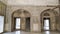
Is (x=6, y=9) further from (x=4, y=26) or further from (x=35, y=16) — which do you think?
(x=35, y=16)

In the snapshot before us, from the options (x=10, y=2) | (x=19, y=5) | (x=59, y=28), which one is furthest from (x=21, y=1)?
(x=59, y=28)

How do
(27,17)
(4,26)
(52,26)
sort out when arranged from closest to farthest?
(4,26), (52,26), (27,17)

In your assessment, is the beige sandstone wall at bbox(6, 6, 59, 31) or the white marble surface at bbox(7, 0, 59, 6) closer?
the beige sandstone wall at bbox(6, 6, 59, 31)

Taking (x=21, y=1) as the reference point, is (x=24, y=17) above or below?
below

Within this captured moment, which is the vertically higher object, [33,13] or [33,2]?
[33,2]

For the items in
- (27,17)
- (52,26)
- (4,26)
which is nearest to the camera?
(4,26)

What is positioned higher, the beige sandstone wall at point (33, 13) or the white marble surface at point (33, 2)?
the white marble surface at point (33, 2)

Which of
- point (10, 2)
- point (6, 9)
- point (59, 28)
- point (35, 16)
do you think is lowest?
point (59, 28)

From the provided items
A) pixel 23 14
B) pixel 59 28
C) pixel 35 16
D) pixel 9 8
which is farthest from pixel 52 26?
→ pixel 9 8

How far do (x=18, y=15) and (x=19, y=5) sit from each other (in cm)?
453

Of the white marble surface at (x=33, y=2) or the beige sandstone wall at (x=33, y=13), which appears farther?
the white marble surface at (x=33, y=2)

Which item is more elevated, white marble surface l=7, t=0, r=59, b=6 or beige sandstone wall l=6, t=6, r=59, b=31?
white marble surface l=7, t=0, r=59, b=6

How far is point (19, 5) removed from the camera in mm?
12742

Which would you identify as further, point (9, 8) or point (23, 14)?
point (23, 14)
